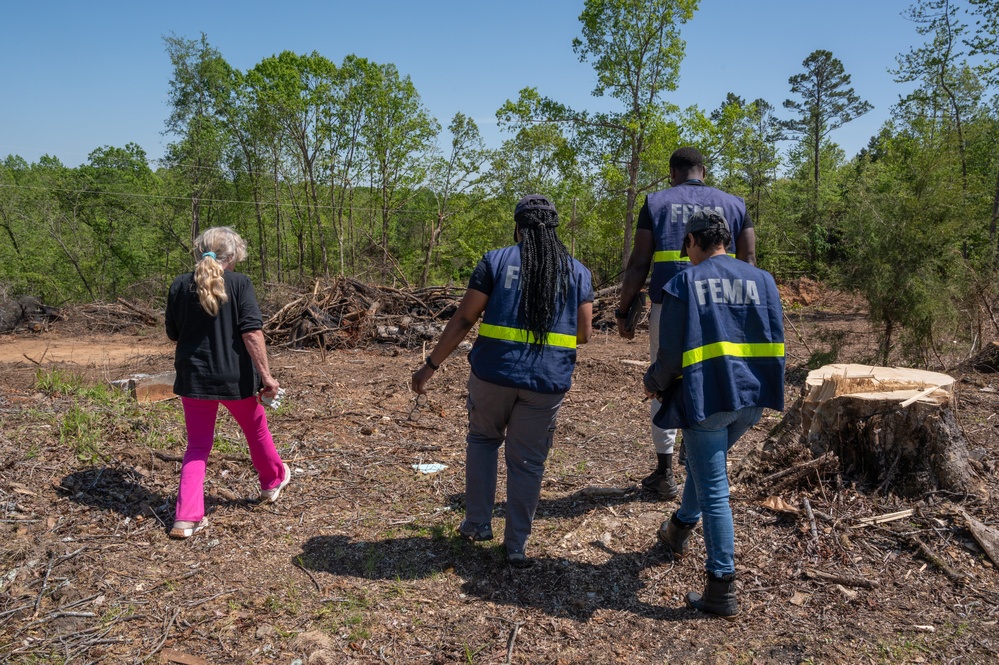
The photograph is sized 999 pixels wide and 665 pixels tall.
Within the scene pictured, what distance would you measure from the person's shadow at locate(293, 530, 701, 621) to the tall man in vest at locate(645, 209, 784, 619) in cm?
42

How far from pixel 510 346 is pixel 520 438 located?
17.9 inches

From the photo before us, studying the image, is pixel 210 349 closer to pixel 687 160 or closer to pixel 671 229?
pixel 671 229

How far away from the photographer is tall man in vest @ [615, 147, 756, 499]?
3.58 m

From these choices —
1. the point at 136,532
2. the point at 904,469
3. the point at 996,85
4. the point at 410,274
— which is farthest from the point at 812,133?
the point at 136,532

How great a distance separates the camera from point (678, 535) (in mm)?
3268

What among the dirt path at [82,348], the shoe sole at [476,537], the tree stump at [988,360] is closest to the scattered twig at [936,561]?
the shoe sole at [476,537]

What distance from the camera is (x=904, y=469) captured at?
369cm

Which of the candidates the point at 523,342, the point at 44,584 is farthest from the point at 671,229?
the point at 44,584

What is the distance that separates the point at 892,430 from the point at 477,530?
8.02 feet

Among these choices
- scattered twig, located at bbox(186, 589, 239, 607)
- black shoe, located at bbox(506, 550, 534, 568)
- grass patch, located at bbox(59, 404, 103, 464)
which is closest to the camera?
scattered twig, located at bbox(186, 589, 239, 607)

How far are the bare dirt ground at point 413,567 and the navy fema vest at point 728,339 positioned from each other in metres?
0.97

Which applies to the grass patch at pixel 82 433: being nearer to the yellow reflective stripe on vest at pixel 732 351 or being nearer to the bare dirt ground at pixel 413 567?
the bare dirt ground at pixel 413 567

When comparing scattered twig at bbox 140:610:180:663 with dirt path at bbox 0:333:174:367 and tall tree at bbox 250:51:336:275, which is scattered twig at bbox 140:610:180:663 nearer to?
dirt path at bbox 0:333:174:367

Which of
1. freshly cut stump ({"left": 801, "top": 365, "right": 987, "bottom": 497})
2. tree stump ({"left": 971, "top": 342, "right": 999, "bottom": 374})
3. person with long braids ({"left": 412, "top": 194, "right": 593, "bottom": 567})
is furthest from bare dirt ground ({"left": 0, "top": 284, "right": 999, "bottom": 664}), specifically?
tree stump ({"left": 971, "top": 342, "right": 999, "bottom": 374})
